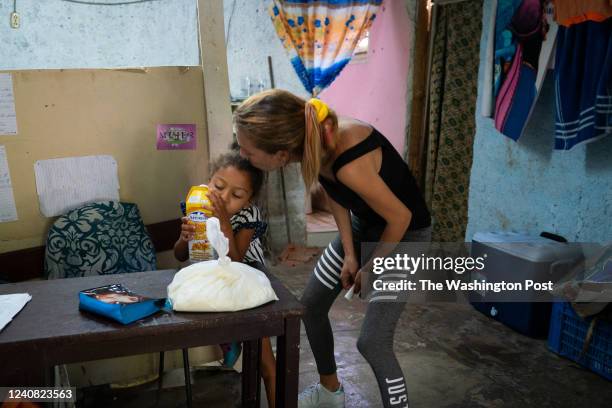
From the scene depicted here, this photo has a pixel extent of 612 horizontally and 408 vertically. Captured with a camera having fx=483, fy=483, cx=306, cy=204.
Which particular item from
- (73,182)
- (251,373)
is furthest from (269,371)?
(73,182)

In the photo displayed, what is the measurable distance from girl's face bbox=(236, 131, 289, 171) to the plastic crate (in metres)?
2.00

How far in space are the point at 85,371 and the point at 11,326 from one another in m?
1.29

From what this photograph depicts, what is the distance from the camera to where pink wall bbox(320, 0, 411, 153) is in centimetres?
463

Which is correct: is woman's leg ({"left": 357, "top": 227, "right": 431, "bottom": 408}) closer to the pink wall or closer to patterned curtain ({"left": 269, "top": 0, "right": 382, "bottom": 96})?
patterned curtain ({"left": 269, "top": 0, "right": 382, "bottom": 96})

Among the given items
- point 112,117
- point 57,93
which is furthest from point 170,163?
point 57,93

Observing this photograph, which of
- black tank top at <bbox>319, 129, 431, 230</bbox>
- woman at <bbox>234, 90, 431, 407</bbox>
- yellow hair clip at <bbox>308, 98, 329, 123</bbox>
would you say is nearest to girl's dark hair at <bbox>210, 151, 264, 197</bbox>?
woman at <bbox>234, 90, 431, 407</bbox>

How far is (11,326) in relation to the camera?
1.17m

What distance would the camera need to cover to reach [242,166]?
190 cm

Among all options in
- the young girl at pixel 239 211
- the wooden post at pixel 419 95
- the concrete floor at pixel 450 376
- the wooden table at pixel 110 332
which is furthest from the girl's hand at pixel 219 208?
the wooden post at pixel 419 95

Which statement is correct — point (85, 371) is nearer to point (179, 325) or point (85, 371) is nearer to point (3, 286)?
point (3, 286)

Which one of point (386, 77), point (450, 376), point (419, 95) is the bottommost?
point (450, 376)

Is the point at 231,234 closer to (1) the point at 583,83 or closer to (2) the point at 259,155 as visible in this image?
(2) the point at 259,155

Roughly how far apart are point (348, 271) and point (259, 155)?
62cm

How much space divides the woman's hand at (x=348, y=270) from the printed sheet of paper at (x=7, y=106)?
151 cm
